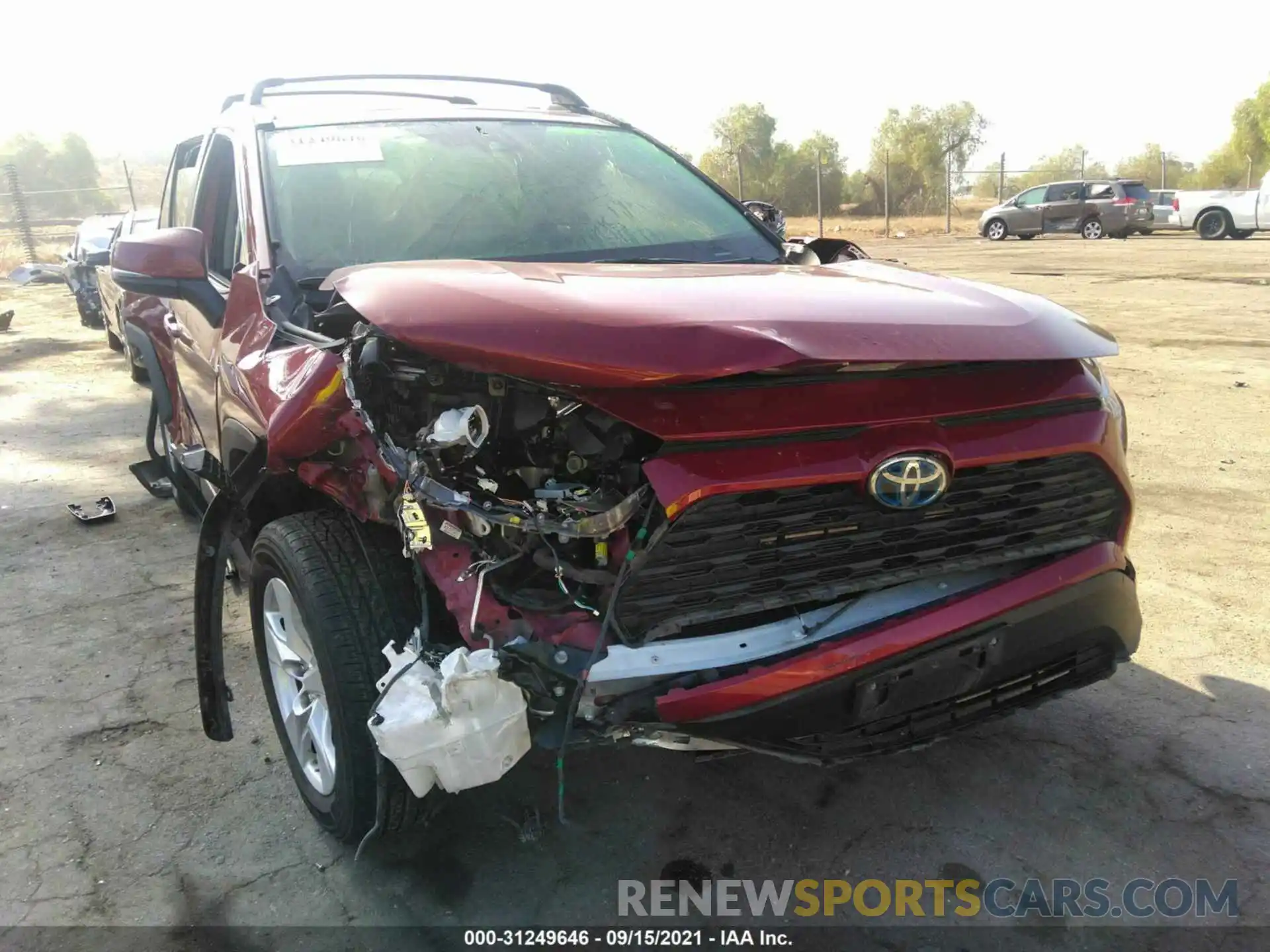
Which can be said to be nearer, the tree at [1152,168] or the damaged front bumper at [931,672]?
the damaged front bumper at [931,672]

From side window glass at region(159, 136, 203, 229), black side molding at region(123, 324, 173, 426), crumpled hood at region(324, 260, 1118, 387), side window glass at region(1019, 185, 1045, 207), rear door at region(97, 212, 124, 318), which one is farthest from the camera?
side window glass at region(1019, 185, 1045, 207)

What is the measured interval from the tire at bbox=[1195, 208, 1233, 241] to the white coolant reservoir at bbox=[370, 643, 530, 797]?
23.2m

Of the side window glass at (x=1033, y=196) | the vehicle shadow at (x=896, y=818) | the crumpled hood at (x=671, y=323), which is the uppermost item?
the side window glass at (x=1033, y=196)

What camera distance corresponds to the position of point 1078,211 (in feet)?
76.1

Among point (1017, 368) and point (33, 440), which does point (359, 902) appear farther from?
point (33, 440)

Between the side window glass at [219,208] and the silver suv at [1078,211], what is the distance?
23.3 metres

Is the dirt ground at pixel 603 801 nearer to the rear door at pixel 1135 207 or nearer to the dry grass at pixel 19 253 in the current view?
the rear door at pixel 1135 207

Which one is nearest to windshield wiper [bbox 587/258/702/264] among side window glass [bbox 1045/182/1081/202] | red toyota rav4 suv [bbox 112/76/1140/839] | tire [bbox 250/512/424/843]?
red toyota rav4 suv [bbox 112/76/1140/839]

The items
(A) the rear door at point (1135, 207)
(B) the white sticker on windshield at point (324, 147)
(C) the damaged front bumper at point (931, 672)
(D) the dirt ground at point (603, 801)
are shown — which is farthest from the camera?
(A) the rear door at point (1135, 207)

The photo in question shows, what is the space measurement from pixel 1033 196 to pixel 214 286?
80.3 ft

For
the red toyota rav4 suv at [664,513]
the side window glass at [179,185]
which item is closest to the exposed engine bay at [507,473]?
the red toyota rav4 suv at [664,513]

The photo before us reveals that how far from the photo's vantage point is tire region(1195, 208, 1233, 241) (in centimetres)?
2050

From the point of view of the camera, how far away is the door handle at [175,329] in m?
3.74

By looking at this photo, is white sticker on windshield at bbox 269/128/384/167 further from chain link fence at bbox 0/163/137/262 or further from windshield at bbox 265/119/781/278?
chain link fence at bbox 0/163/137/262
